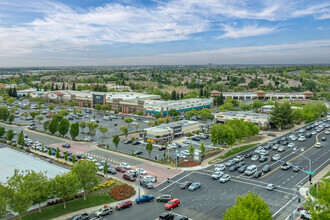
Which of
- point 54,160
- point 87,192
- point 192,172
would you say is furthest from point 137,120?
point 87,192

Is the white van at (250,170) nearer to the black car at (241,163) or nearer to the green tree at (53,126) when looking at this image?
the black car at (241,163)

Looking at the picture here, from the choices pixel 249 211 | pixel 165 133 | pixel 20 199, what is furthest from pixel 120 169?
pixel 249 211

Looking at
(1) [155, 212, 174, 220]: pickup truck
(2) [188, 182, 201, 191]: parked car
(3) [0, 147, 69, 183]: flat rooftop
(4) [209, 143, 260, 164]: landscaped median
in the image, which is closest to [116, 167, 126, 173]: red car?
(3) [0, 147, 69, 183]: flat rooftop

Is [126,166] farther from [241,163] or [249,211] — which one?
[249,211]

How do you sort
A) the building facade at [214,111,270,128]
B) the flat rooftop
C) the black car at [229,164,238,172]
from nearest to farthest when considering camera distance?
A: the flat rooftop → the black car at [229,164,238,172] → the building facade at [214,111,270,128]

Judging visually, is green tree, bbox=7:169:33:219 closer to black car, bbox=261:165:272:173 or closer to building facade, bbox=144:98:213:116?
black car, bbox=261:165:272:173

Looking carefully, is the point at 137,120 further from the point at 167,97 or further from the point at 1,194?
the point at 1,194

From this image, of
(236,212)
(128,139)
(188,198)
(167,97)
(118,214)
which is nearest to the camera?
(236,212)
